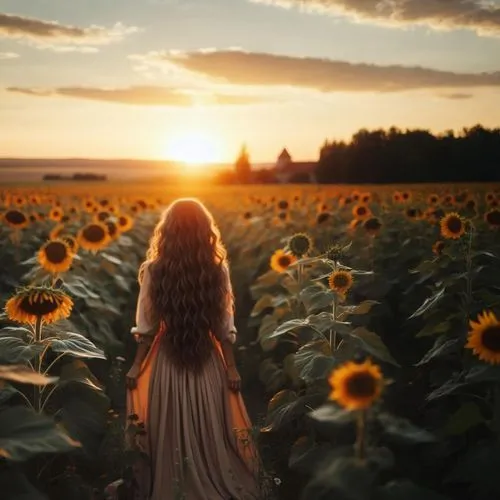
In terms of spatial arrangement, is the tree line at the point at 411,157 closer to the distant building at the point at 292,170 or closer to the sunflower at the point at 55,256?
the distant building at the point at 292,170

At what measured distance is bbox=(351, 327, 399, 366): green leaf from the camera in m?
4.27

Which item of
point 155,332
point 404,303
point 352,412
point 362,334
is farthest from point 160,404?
point 404,303

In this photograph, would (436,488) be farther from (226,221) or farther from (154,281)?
(226,221)

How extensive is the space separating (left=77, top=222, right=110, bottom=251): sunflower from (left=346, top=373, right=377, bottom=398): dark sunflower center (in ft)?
19.6

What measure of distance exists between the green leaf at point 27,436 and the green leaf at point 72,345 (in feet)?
4.52

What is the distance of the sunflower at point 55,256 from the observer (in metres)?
6.26

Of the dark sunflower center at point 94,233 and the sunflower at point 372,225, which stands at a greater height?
the sunflower at point 372,225

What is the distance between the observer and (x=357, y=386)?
8.08 feet

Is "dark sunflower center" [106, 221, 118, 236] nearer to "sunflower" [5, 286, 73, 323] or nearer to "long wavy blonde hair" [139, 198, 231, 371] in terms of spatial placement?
"long wavy blonde hair" [139, 198, 231, 371]

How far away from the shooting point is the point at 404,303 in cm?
760

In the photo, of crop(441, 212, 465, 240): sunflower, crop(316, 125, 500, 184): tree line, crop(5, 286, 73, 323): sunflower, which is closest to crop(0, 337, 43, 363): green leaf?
crop(5, 286, 73, 323): sunflower

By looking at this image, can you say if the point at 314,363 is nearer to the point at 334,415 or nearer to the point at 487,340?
the point at 487,340

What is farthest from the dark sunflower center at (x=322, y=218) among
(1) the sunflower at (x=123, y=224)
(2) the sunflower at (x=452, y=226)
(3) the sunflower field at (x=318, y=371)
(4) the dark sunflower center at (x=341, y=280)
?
(4) the dark sunflower center at (x=341, y=280)

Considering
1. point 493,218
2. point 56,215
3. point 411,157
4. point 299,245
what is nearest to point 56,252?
point 299,245
